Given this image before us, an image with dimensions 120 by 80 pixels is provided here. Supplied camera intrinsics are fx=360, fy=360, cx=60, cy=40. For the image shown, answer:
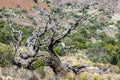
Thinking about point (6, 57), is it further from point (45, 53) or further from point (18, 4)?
point (18, 4)

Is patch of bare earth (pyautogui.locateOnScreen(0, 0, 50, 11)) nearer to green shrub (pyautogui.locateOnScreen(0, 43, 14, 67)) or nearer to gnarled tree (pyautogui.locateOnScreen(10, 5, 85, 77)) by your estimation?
green shrub (pyautogui.locateOnScreen(0, 43, 14, 67))

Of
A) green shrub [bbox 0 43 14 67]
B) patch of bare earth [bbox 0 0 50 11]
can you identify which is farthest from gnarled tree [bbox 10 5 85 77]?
patch of bare earth [bbox 0 0 50 11]

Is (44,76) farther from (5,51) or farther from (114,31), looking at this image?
(114,31)

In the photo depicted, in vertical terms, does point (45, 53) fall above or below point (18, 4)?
above

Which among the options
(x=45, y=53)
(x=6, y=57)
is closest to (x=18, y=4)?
(x=6, y=57)

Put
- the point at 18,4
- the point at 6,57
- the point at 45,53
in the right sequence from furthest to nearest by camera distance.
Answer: the point at 18,4 < the point at 6,57 < the point at 45,53

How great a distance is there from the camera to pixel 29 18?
9000 cm

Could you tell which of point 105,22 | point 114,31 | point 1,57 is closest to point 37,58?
point 1,57

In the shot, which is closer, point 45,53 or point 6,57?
point 45,53

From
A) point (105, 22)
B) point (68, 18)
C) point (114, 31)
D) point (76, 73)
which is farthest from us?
point (105, 22)

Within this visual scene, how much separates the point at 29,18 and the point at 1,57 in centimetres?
6797

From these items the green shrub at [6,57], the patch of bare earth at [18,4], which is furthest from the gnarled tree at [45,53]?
the patch of bare earth at [18,4]

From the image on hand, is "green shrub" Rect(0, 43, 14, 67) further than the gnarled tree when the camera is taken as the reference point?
Yes

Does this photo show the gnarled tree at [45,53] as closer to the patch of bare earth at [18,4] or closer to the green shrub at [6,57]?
the green shrub at [6,57]
